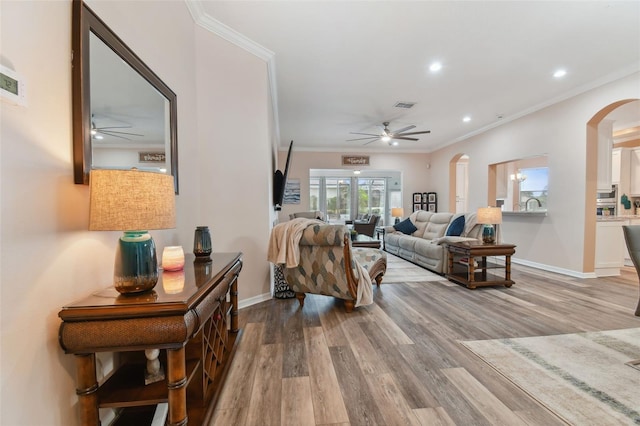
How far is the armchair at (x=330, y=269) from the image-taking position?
2855 millimetres

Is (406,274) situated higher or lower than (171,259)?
lower

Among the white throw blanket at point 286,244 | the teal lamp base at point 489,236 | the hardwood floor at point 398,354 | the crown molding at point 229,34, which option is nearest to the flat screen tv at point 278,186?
the white throw blanket at point 286,244

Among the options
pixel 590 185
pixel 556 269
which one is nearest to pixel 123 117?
pixel 590 185

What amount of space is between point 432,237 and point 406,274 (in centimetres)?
141

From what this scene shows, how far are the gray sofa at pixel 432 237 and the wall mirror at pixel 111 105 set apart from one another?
Answer: 4.08m

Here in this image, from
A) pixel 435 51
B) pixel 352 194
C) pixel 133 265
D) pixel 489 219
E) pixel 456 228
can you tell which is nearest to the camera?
pixel 133 265

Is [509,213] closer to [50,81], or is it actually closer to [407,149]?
[407,149]

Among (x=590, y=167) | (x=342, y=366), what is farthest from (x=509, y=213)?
(x=342, y=366)

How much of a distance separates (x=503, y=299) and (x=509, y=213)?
9.39ft

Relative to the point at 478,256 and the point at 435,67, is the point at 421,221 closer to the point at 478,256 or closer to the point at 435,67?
the point at 478,256

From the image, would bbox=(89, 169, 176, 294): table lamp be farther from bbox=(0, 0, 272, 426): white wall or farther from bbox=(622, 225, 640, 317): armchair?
bbox=(622, 225, 640, 317): armchair

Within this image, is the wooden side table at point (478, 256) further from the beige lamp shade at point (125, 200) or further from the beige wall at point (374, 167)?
the beige wall at point (374, 167)

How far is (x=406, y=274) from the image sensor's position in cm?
462

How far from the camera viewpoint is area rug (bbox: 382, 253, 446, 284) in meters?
4.30
